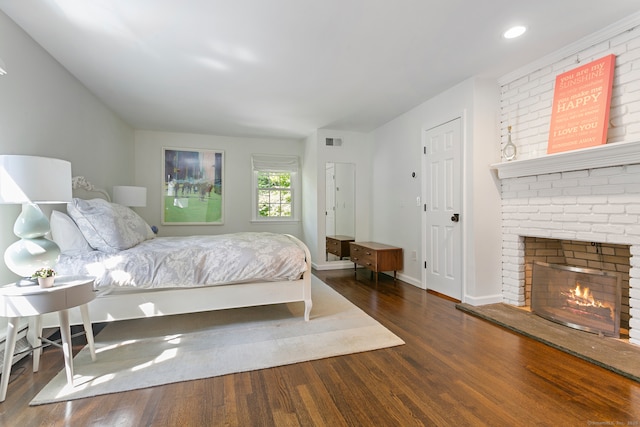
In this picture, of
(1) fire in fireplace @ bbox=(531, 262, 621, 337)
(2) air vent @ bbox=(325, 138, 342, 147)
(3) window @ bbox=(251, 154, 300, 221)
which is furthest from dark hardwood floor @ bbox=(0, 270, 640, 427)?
(3) window @ bbox=(251, 154, 300, 221)

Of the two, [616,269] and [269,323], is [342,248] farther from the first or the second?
[616,269]

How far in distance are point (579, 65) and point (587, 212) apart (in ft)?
4.14

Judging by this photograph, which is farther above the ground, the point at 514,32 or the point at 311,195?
the point at 514,32

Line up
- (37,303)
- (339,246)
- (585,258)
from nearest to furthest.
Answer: (37,303) < (585,258) < (339,246)

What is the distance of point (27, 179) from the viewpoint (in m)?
1.73

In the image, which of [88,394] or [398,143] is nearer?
[88,394]

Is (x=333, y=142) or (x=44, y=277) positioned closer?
(x=44, y=277)

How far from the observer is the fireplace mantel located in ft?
7.16

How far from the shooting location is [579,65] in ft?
8.52

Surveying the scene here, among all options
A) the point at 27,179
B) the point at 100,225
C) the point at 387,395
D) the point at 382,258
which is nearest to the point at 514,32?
the point at 387,395

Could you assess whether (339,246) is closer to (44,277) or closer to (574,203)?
(574,203)

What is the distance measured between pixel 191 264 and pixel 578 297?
10.8 ft

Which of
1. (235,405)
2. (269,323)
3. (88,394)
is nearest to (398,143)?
(269,323)

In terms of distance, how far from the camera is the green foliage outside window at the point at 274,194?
5949mm
